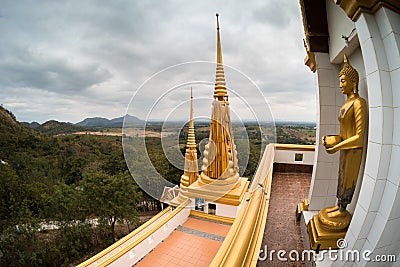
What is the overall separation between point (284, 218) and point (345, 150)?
5.83 ft

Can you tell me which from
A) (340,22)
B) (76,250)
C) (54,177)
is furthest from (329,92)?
(54,177)

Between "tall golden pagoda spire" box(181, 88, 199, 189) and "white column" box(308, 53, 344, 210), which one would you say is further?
"tall golden pagoda spire" box(181, 88, 199, 189)

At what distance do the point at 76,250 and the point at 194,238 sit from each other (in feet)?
42.3

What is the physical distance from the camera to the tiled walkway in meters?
4.98

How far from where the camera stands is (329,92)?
2.41 m

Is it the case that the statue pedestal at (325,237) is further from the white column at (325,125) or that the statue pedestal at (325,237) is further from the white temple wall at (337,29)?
the white temple wall at (337,29)

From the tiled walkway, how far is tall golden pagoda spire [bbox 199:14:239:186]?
1.43m

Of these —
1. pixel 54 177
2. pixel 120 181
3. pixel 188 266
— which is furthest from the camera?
pixel 54 177

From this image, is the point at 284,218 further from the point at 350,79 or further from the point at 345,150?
the point at 350,79

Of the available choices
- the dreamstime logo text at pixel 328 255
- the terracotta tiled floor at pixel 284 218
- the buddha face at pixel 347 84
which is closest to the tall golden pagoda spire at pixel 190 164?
the terracotta tiled floor at pixel 284 218

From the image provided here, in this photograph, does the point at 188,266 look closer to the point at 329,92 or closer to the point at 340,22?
the point at 329,92

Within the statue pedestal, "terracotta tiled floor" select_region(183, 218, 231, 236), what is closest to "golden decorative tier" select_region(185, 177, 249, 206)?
"terracotta tiled floor" select_region(183, 218, 231, 236)

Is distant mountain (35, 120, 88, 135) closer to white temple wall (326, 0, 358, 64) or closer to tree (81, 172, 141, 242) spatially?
tree (81, 172, 141, 242)

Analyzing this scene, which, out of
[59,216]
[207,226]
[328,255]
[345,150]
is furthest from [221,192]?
[59,216]
